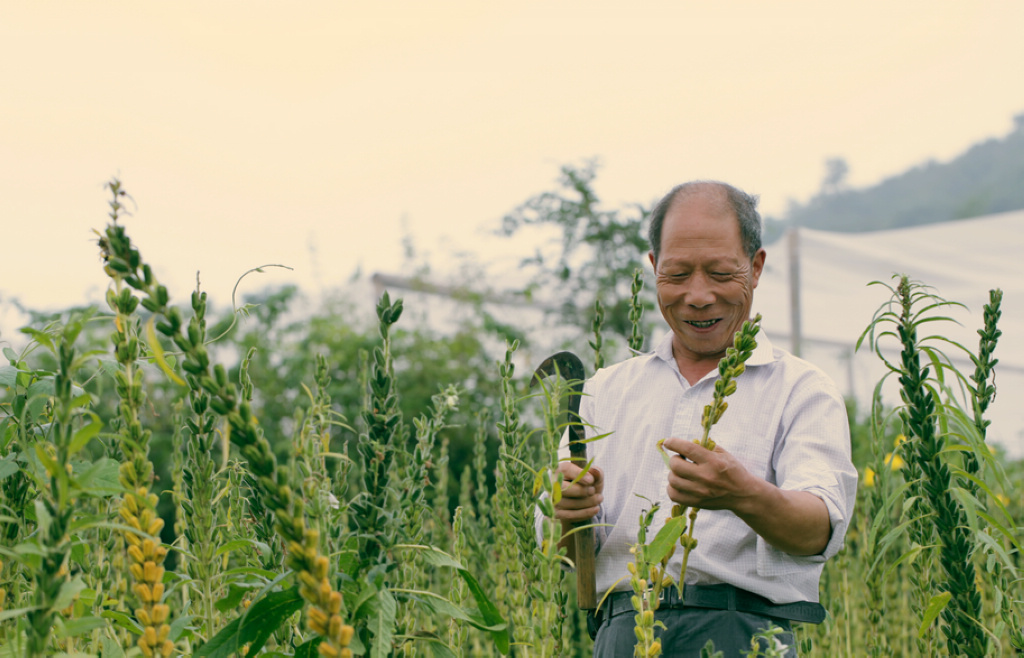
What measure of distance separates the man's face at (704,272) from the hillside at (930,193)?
1035 inches

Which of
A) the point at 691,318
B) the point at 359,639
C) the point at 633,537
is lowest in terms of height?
the point at 633,537

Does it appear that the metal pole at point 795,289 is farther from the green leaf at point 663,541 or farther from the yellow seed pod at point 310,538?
the yellow seed pod at point 310,538

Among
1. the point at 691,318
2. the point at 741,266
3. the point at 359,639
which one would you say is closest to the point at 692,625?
the point at 691,318

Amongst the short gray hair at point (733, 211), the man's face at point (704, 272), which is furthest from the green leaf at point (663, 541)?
the short gray hair at point (733, 211)

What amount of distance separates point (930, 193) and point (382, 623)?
34341mm

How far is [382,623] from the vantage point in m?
0.77

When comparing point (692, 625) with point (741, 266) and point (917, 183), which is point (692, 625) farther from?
point (917, 183)

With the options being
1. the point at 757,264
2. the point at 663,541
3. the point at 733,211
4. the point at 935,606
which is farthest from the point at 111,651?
the point at 757,264

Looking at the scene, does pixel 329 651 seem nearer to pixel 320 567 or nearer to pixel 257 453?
pixel 320 567

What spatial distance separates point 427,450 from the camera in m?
1.25

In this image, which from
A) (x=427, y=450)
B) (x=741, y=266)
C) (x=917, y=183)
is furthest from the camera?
(x=917, y=183)

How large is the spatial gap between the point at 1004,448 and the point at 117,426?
1096cm

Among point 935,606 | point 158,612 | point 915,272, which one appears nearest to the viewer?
point 158,612

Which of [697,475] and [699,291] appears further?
[699,291]
